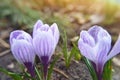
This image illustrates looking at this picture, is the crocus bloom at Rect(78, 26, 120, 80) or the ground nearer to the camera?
the crocus bloom at Rect(78, 26, 120, 80)

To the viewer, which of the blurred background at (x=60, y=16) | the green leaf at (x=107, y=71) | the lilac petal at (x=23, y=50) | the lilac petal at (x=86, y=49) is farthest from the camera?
the blurred background at (x=60, y=16)

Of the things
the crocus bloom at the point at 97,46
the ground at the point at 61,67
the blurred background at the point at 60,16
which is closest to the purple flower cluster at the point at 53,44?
the crocus bloom at the point at 97,46

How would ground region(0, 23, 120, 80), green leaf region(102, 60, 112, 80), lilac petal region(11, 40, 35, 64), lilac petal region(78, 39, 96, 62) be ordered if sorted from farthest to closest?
ground region(0, 23, 120, 80), green leaf region(102, 60, 112, 80), lilac petal region(11, 40, 35, 64), lilac petal region(78, 39, 96, 62)

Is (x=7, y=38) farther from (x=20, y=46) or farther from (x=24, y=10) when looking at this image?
(x=20, y=46)

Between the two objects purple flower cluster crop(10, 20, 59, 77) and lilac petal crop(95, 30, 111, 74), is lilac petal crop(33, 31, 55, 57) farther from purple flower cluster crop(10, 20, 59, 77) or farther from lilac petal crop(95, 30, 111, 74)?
lilac petal crop(95, 30, 111, 74)

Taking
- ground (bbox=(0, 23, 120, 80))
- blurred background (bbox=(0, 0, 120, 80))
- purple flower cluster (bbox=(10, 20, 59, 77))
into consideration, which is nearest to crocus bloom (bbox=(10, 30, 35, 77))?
purple flower cluster (bbox=(10, 20, 59, 77))

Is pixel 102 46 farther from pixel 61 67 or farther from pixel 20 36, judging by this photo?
pixel 61 67

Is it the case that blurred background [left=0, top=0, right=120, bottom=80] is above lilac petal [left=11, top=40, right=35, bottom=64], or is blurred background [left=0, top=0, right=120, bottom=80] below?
below

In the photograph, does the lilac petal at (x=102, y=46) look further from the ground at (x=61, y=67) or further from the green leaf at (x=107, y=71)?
the ground at (x=61, y=67)
